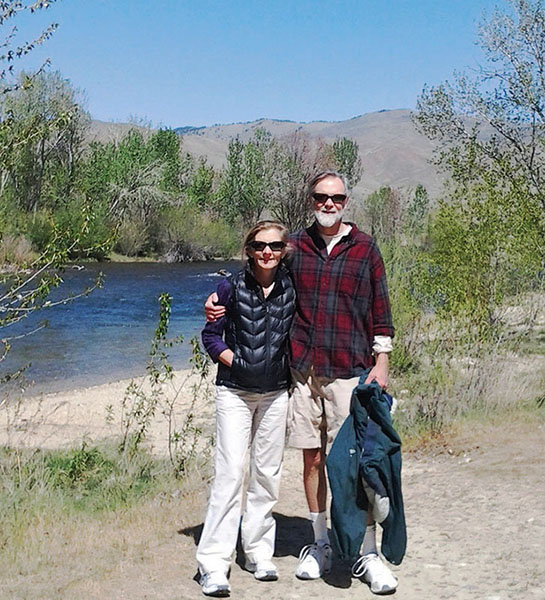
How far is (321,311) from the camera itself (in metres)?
4.62

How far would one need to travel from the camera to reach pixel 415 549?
5.25 m

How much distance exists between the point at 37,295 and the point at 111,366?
11398mm

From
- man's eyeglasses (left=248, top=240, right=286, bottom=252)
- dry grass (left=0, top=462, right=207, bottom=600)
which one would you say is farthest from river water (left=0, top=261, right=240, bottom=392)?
man's eyeglasses (left=248, top=240, right=286, bottom=252)

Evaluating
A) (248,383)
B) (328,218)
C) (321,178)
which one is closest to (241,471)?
(248,383)

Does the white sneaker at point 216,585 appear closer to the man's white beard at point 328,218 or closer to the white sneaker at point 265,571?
the white sneaker at point 265,571

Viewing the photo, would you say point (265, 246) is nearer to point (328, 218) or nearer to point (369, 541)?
point (328, 218)

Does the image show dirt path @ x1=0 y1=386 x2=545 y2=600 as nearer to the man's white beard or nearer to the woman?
the woman

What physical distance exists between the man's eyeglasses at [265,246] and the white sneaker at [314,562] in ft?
5.53

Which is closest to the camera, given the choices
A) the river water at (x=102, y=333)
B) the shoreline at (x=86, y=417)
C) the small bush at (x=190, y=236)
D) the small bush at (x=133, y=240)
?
the shoreline at (x=86, y=417)

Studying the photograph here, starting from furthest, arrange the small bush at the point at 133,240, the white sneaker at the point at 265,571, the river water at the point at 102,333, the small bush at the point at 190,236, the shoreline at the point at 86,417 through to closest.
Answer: the small bush at the point at 190,236
the small bush at the point at 133,240
the river water at the point at 102,333
the shoreline at the point at 86,417
the white sneaker at the point at 265,571

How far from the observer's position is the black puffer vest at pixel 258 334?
15.0ft

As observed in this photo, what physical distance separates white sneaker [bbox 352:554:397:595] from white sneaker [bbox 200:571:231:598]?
2.35ft

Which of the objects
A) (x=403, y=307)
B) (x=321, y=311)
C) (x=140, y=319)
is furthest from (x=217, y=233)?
(x=321, y=311)

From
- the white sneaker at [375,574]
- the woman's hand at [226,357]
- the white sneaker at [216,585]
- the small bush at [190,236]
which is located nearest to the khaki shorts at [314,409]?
the woman's hand at [226,357]
